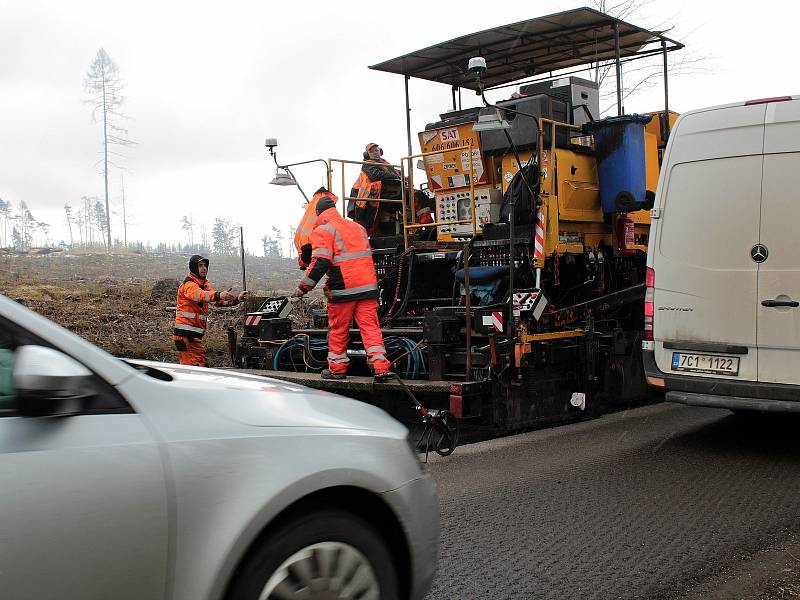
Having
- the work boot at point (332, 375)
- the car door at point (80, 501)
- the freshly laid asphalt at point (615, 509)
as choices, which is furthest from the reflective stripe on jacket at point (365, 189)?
the car door at point (80, 501)

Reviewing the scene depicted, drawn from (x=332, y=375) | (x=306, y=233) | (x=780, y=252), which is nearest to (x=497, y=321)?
(x=332, y=375)

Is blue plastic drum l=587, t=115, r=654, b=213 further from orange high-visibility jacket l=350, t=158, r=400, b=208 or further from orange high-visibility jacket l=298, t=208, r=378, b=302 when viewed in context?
orange high-visibility jacket l=298, t=208, r=378, b=302

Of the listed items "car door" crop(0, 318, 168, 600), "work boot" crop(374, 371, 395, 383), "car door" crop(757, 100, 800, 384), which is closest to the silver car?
"car door" crop(0, 318, 168, 600)

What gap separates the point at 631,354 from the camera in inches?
355

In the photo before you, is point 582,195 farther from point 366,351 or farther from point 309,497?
point 309,497

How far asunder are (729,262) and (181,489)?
5.16m

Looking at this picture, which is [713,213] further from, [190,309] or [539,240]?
[190,309]

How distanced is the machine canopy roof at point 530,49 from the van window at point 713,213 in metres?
3.33

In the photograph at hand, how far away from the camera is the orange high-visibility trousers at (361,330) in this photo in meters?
7.67

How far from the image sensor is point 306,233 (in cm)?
910

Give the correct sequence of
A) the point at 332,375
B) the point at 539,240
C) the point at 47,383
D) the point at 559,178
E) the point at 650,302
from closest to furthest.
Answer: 1. the point at 47,383
2. the point at 650,302
3. the point at 332,375
4. the point at 539,240
5. the point at 559,178

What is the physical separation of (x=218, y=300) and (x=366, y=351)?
2.95m

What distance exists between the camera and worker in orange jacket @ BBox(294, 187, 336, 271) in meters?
8.89

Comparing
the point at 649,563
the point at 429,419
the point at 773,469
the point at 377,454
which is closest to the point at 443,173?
the point at 429,419
